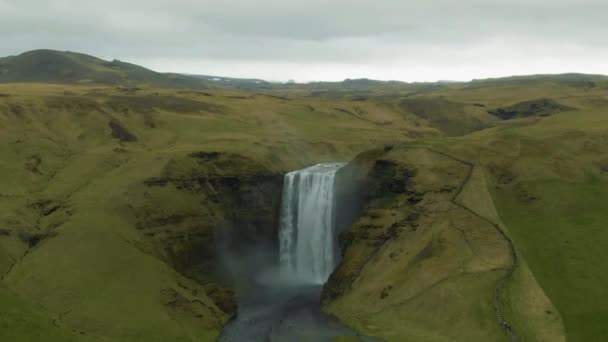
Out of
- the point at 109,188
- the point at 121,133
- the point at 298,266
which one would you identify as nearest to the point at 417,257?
the point at 298,266

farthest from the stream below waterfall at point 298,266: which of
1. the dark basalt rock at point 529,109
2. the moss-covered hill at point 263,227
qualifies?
the dark basalt rock at point 529,109

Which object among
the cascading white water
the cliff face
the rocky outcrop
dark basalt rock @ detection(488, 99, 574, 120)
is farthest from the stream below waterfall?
dark basalt rock @ detection(488, 99, 574, 120)

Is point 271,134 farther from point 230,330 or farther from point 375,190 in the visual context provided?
point 230,330

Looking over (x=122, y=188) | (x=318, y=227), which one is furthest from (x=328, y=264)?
(x=122, y=188)

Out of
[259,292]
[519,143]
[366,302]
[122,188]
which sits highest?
[519,143]

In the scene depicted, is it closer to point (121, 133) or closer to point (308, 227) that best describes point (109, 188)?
point (121, 133)

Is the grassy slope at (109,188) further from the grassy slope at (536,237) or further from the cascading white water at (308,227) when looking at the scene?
the grassy slope at (536,237)
